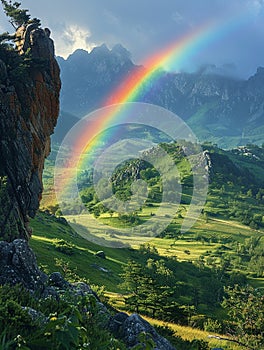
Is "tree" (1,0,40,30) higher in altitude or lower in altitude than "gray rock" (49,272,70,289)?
higher

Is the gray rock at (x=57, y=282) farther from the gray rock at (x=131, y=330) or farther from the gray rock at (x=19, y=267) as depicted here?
the gray rock at (x=131, y=330)

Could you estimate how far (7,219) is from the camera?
Answer: 161ft

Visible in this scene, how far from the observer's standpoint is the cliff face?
172 feet

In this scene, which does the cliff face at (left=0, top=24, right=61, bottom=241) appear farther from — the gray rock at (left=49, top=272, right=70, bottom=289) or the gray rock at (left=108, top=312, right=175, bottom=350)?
the gray rock at (left=108, top=312, right=175, bottom=350)

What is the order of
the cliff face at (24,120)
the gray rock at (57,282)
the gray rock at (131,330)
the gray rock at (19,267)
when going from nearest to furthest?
the gray rock at (131,330) → the gray rock at (19,267) → the gray rock at (57,282) → the cliff face at (24,120)

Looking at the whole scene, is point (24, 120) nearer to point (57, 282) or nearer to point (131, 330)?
point (57, 282)

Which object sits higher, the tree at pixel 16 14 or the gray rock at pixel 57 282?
the tree at pixel 16 14

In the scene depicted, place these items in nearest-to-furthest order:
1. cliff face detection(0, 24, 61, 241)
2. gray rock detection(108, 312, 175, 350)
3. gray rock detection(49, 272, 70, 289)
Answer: gray rock detection(108, 312, 175, 350) → gray rock detection(49, 272, 70, 289) → cliff face detection(0, 24, 61, 241)

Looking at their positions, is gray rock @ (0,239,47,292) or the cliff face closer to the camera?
gray rock @ (0,239,47,292)

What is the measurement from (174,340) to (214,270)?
177319 mm

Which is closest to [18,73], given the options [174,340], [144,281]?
[144,281]

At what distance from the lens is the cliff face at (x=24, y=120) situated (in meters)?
52.4

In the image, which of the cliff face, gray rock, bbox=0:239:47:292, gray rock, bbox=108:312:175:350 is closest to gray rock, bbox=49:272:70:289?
gray rock, bbox=0:239:47:292

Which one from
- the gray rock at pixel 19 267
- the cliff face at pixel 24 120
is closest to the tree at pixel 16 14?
the cliff face at pixel 24 120
